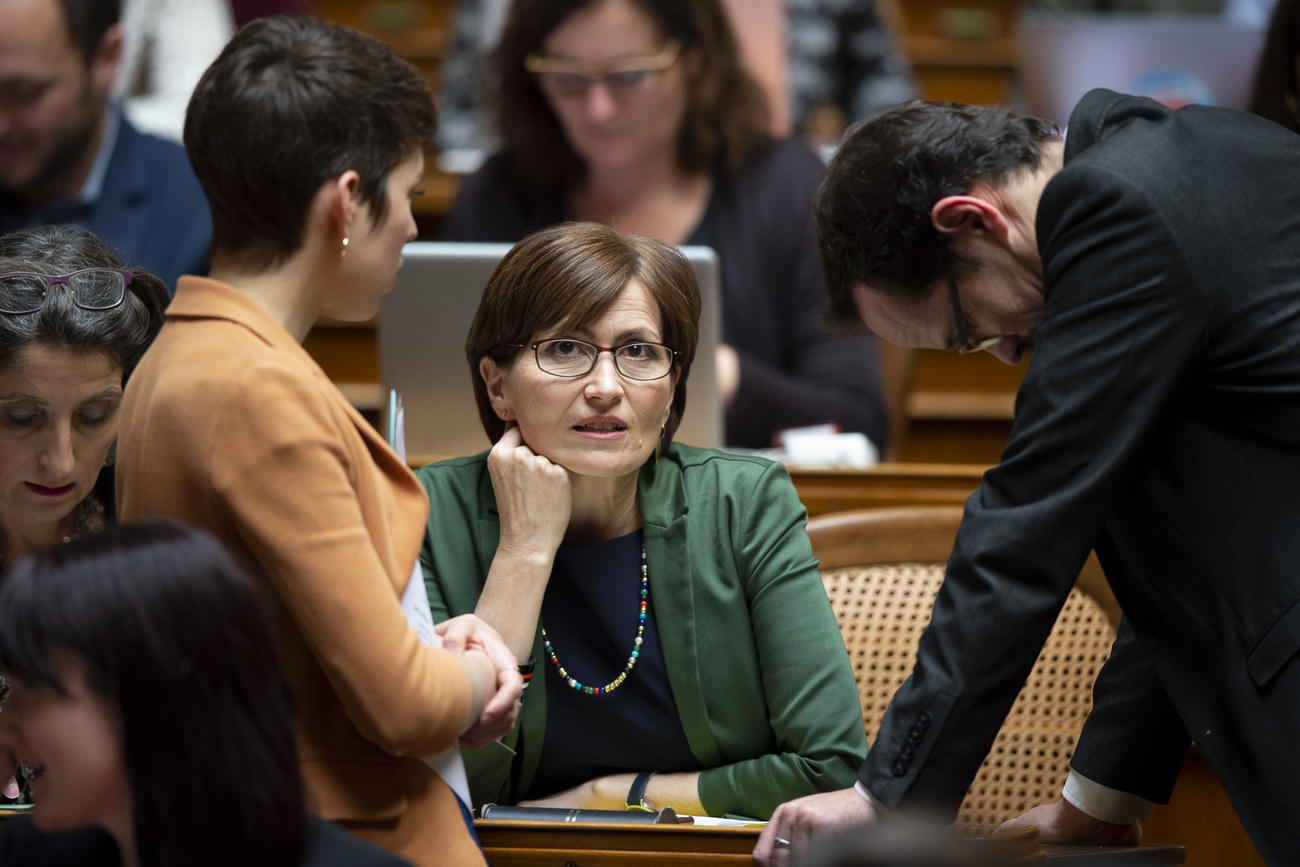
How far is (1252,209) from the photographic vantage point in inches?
54.8

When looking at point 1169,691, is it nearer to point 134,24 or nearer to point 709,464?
point 709,464

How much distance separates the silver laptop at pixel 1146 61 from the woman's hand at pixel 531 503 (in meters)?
2.30

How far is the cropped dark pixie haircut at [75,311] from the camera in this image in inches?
62.5

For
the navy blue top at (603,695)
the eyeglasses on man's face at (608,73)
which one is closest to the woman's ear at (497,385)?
the navy blue top at (603,695)

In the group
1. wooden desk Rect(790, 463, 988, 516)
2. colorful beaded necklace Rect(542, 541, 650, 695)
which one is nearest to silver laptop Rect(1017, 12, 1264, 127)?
wooden desk Rect(790, 463, 988, 516)

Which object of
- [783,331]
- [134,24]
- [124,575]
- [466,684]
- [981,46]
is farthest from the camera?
[981,46]

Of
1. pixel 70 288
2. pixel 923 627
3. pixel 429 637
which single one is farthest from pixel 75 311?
pixel 923 627

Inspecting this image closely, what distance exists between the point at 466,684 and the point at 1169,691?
0.72m

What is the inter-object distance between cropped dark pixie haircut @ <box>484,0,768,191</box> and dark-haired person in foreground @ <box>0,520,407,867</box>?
2.11m

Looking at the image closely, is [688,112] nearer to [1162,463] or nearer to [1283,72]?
[1283,72]

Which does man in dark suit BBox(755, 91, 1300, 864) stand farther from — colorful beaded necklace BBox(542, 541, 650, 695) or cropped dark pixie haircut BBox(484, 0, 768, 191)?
cropped dark pixie haircut BBox(484, 0, 768, 191)

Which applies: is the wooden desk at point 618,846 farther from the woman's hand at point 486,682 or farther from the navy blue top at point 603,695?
the navy blue top at point 603,695

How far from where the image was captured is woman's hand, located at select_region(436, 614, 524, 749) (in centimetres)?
134

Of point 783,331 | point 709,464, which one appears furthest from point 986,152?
point 783,331
